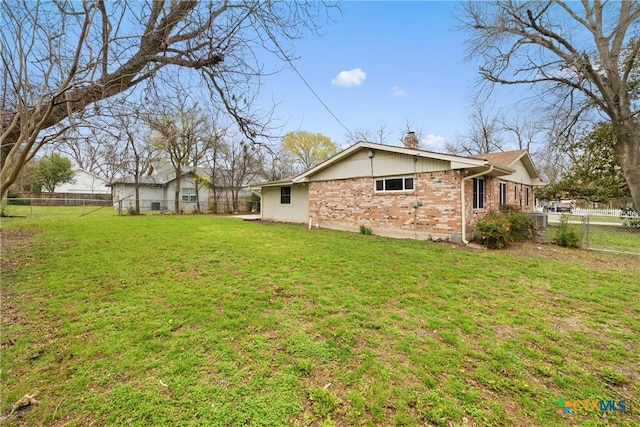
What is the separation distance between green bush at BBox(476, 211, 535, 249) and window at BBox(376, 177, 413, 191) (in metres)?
2.64

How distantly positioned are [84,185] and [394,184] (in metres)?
39.5

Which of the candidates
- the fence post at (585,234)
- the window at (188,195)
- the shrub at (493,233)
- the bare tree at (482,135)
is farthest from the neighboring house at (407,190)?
the window at (188,195)

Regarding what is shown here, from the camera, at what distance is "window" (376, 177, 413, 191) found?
10.1 m

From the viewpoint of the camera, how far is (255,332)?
10.7 ft

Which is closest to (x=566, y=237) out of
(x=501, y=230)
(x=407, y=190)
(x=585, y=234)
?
(x=585, y=234)

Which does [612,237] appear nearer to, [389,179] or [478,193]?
[478,193]

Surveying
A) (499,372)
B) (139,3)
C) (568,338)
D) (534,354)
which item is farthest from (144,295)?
(568,338)

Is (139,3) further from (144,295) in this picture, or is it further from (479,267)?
(479,267)

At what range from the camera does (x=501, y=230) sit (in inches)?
330

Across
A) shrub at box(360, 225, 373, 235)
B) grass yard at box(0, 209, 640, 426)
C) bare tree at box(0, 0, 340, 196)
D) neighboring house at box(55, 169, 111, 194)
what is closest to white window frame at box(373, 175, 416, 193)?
shrub at box(360, 225, 373, 235)

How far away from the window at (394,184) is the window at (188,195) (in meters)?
21.7

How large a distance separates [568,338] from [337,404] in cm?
303

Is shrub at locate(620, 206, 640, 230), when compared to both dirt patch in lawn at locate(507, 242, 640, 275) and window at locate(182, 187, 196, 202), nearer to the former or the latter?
dirt patch in lawn at locate(507, 242, 640, 275)

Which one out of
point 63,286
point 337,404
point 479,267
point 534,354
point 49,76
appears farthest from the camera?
point 479,267
